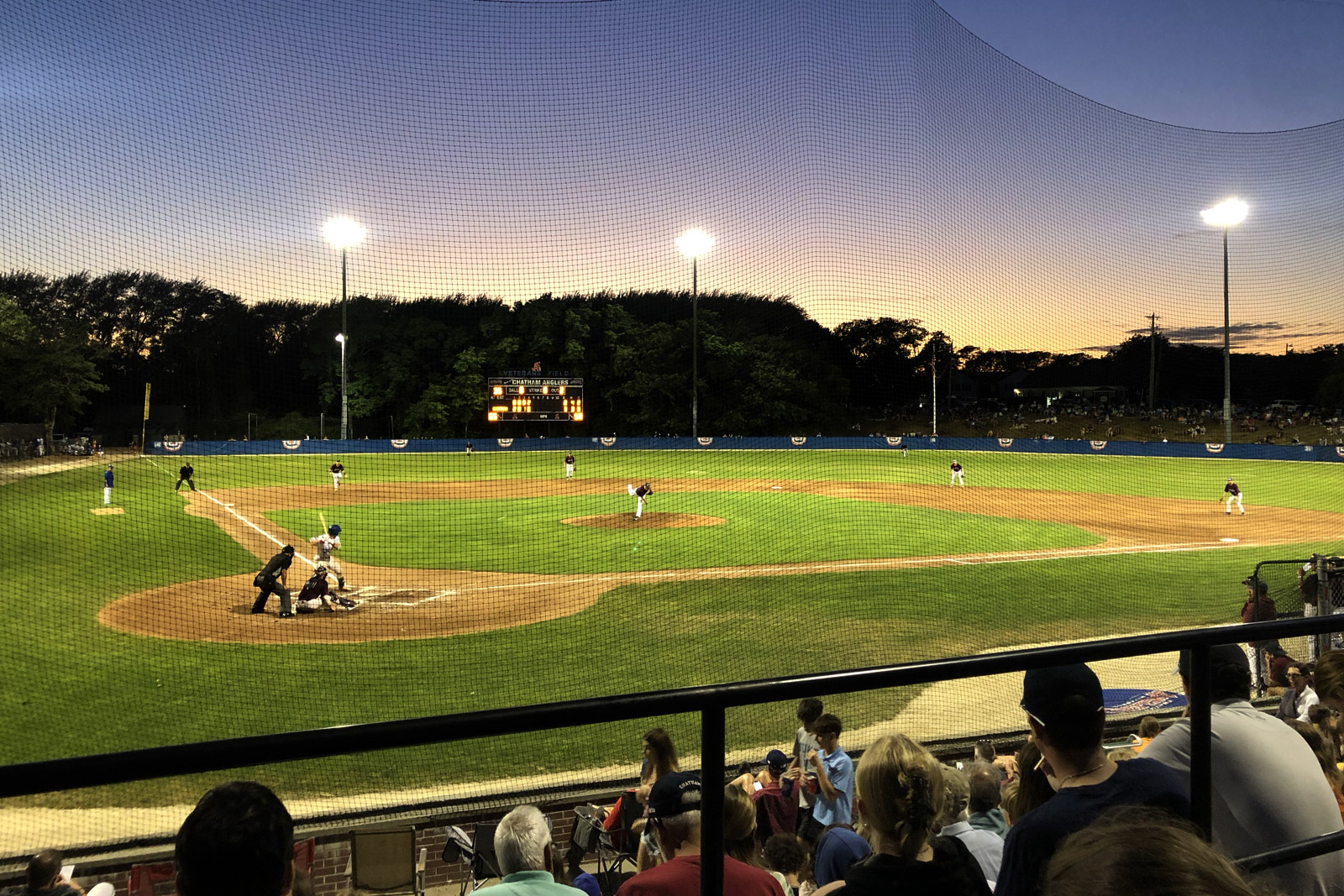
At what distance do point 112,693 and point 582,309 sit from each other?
30481mm

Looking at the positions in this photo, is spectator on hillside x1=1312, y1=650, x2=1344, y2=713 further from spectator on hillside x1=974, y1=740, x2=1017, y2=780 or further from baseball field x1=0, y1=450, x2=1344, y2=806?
baseball field x1=0, y1=450, x2=1344, y2=806

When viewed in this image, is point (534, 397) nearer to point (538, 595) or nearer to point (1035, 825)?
point (538, 595)

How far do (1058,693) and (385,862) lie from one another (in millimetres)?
4091

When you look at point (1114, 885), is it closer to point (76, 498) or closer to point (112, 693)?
point (112, 693)

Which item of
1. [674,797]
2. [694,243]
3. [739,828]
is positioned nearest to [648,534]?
[694,243]

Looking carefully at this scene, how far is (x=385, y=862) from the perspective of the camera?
16.4ft

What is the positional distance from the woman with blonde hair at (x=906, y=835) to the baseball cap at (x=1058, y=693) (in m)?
0.32

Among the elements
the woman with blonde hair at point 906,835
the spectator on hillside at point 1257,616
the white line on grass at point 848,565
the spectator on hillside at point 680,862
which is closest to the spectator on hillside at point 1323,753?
the woman with blonde hair at point 906,835

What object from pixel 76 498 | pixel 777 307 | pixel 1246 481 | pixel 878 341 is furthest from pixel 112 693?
pixel 1246 481

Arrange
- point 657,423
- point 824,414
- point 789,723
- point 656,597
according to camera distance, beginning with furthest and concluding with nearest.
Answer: point 657,423 < point 824,414 < point 656,597 < point 789,723

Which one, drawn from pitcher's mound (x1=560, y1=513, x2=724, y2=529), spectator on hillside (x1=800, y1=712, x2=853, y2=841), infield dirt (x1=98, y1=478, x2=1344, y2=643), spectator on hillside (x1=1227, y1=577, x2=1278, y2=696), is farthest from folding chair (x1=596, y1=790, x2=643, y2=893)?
pitcher's mound (x1=560, y1=513, x2=724, y2=529)

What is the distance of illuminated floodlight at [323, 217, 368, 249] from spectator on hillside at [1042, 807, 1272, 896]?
14427 millimetres

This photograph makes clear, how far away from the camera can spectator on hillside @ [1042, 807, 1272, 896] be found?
0.95 meters

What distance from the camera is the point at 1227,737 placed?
2.57m
